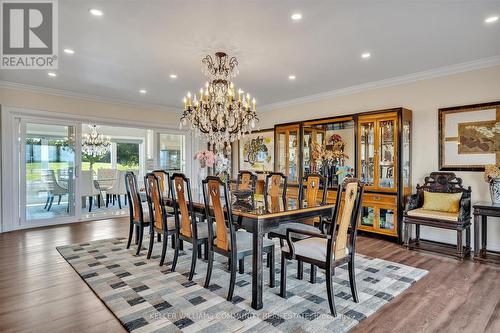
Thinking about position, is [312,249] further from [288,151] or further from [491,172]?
[288,151]

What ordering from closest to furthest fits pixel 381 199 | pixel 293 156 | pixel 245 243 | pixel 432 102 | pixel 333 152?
pixel 245 243 < pixel 432 102 < pixel 381 199 < pixel 333 152 < pixel 293 156

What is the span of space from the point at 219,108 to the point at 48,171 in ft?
14.3

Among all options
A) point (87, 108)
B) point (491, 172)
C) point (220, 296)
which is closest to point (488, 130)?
point (491, 172)

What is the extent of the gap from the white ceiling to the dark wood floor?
2671 mm

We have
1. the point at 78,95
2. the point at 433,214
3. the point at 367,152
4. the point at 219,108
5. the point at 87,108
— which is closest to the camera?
the point at 219,108

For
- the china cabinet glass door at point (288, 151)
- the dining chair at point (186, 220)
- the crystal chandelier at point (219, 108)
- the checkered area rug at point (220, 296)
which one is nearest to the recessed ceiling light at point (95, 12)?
the crystal chandelier at point (219, 108)

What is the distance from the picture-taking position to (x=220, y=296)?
102 inches

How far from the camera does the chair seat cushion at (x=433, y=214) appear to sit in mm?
3682

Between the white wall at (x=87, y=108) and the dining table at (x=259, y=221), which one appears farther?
the white wall at (x=87, y=108)

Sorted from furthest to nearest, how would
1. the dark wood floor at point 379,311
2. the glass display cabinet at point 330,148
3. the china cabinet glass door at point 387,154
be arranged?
the glass display cabinet at point 330,148 < the china cabinet glass door at point 387,154 < the dark wood floor at point 379,311

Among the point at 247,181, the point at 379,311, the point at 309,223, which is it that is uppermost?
the point at 247,181

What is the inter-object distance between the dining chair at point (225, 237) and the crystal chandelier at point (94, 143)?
7.70m

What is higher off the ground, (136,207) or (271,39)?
(271,39)

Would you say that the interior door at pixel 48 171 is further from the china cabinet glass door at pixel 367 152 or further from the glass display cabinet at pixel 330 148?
the china cabinet glass door at pixel 367 152
